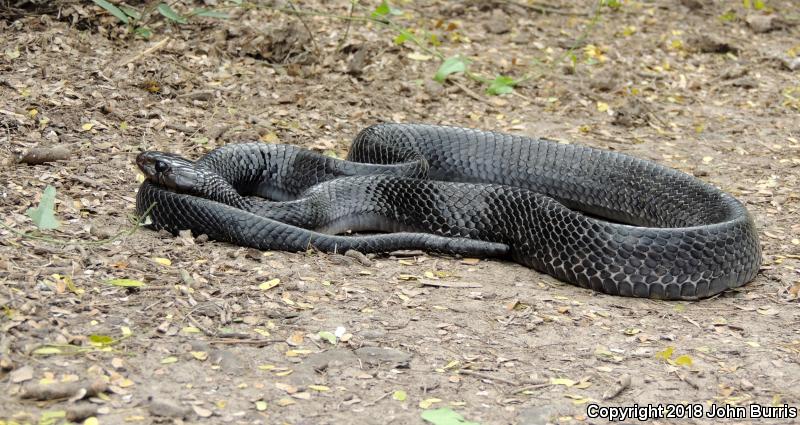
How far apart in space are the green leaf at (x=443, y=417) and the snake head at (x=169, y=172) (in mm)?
3164

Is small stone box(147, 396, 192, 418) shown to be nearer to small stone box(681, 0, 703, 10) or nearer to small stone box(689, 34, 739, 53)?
small stone box(689, 34, 739, 53)

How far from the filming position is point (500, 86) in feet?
35.4

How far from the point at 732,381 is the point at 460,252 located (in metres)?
2.38

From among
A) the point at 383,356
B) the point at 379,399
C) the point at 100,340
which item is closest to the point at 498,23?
the point at 383,356

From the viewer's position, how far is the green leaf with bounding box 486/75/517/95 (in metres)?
10.8

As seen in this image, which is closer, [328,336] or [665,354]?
[328,336]

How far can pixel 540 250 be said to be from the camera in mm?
6969

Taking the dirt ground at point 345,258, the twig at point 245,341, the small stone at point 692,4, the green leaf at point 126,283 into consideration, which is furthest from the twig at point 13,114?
the small stone at point 692,4

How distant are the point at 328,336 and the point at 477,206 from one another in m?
2.38

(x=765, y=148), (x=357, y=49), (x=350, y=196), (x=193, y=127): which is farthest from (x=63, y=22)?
(x=765, y=148)

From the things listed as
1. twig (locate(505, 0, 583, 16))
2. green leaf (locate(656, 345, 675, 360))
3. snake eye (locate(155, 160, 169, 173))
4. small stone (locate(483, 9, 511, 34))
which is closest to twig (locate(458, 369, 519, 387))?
green leaf (locate(656, 345, 675, 360))

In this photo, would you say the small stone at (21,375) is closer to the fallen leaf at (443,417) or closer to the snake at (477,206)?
the fallen leaf at (443,417)

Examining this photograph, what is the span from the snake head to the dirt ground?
15.0 inches

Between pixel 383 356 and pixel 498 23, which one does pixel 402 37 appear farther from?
pixel 383 356
